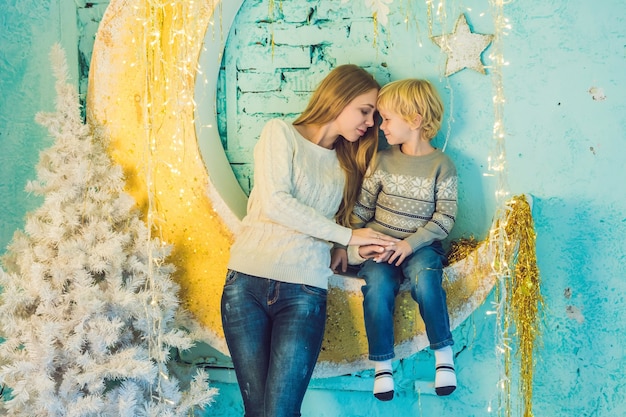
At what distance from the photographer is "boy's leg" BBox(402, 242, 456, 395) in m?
2.43

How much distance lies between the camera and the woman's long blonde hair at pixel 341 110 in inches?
102

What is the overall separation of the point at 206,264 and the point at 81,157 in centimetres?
63

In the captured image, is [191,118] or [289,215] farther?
[191,118]

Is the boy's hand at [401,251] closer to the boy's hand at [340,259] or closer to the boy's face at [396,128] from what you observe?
the boy's hand at [340,259]

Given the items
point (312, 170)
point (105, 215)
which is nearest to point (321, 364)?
point (312, 170)

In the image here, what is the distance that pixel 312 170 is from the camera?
8.47 feet

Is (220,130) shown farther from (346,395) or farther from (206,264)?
(346,395)

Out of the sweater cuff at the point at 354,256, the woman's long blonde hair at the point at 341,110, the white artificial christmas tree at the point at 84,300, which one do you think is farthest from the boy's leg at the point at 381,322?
the white artificial christmas tree at the point at 84,300

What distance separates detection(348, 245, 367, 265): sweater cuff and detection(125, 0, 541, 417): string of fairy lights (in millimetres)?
494

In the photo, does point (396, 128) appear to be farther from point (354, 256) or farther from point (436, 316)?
point (436, 316)

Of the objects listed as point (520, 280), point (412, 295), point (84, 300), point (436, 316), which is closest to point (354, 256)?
point (412, 295)

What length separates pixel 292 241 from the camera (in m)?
2.51

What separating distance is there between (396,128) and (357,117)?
0.50 ft

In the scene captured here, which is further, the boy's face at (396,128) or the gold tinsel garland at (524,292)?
the boy's face at (396,128)
